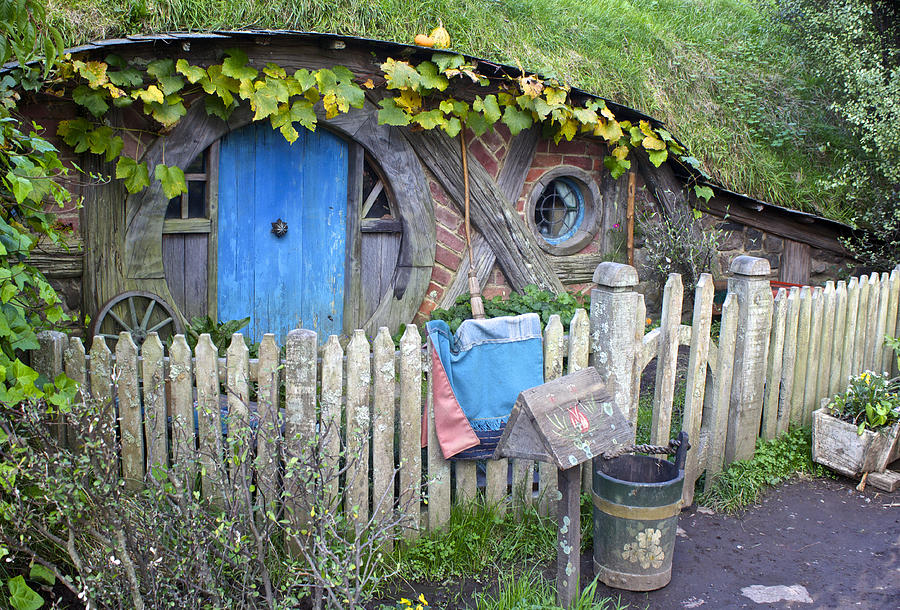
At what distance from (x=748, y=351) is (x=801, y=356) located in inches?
26.2

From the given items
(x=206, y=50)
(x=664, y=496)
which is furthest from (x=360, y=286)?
(x=664, y=496)

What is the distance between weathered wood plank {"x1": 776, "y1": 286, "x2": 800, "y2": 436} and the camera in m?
4.80

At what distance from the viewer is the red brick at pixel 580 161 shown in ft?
22.6

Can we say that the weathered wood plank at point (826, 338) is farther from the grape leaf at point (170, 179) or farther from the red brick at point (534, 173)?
the grape leaf at point (170, 179)

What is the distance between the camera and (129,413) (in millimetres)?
3488

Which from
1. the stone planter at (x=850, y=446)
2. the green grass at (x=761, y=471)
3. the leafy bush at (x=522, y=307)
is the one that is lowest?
the green grass at (x=761, y=471)

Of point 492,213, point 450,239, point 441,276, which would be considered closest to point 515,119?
point 492,213

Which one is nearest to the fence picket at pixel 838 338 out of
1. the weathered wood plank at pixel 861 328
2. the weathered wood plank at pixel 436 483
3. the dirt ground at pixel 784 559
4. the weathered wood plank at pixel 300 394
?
the weathered wood plank at pixel 861 328

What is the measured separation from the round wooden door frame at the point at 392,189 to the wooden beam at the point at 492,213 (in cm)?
15

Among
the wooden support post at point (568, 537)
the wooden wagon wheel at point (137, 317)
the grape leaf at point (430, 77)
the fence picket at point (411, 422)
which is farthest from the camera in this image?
the grape leaf at point (430, 77)

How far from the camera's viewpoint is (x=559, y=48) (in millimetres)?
7406

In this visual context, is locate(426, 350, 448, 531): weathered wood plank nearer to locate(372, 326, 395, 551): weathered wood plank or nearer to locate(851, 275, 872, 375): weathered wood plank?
locate(372, 326, 395, 551): weathered wood plank

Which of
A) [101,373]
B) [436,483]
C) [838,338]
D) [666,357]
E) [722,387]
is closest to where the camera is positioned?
[101,373]

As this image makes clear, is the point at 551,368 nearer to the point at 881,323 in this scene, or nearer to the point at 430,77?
the point at 430,77
